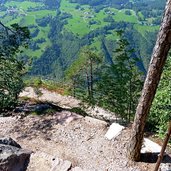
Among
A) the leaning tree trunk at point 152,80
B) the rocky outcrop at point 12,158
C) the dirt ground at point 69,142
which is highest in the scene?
the leaning tree trunk at point 152,80

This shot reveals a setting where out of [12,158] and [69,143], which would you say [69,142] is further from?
[12,158]

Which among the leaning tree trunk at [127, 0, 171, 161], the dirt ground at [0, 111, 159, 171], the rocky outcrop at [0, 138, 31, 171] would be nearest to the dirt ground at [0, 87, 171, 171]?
the dirt ground at [0, 111, 159, 171]

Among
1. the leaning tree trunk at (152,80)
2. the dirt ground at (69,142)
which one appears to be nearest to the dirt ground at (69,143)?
the dirt ground at (69,142)

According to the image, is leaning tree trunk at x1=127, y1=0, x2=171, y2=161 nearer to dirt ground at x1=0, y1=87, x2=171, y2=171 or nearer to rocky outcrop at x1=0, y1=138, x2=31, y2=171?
dirt ground at x1=0, y1=87, x2=171, y2=171

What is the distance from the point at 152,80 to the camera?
11344 mm

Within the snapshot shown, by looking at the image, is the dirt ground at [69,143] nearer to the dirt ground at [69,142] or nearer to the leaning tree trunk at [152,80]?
the dirt ground at [69,142]

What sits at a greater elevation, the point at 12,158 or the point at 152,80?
the point at 152,80

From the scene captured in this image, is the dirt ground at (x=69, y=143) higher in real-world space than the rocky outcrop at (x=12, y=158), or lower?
lower

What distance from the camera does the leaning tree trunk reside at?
33.9ft

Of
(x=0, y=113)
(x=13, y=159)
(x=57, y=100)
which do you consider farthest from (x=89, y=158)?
(x=57, y=100)

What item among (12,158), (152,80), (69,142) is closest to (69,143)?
(69,142)

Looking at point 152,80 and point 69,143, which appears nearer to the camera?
point 152,80

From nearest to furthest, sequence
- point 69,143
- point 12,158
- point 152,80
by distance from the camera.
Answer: point 12,158 → point 152,80 → point 69,143

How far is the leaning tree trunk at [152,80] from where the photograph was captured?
33.9 feet
